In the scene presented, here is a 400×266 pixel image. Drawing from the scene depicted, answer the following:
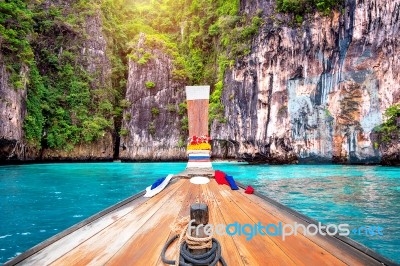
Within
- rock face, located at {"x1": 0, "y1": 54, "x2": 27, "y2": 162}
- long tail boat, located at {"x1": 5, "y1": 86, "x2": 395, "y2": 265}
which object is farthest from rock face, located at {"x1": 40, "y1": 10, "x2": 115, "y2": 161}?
long tail boat, located at {"x1": 5, "y1": 86, "x2": 395, "y2": 265}

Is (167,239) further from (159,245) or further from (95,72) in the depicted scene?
(95,72)

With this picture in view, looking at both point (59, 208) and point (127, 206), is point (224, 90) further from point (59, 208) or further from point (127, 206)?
point (127, 206)

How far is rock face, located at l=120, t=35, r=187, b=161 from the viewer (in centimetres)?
3009

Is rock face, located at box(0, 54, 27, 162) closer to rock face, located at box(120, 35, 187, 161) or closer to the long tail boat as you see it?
rock face, located at box(120, 35, 187, 161)

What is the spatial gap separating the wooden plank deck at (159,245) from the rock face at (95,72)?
27500 millimetres

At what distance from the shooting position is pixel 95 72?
Answer: 102ft

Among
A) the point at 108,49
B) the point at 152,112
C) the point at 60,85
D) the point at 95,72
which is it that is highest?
the point at 108,49

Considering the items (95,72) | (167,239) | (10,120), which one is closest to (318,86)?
(167,239)

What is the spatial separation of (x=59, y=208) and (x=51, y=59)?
92.8ft

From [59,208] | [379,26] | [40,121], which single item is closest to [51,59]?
[40,121]

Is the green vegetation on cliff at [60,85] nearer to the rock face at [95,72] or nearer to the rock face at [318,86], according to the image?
the rock face at [95,72]

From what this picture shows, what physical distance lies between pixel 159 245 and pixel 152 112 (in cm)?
3017

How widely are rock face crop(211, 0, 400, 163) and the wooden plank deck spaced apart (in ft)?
65.2

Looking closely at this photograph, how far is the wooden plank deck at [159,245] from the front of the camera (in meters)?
1.38
